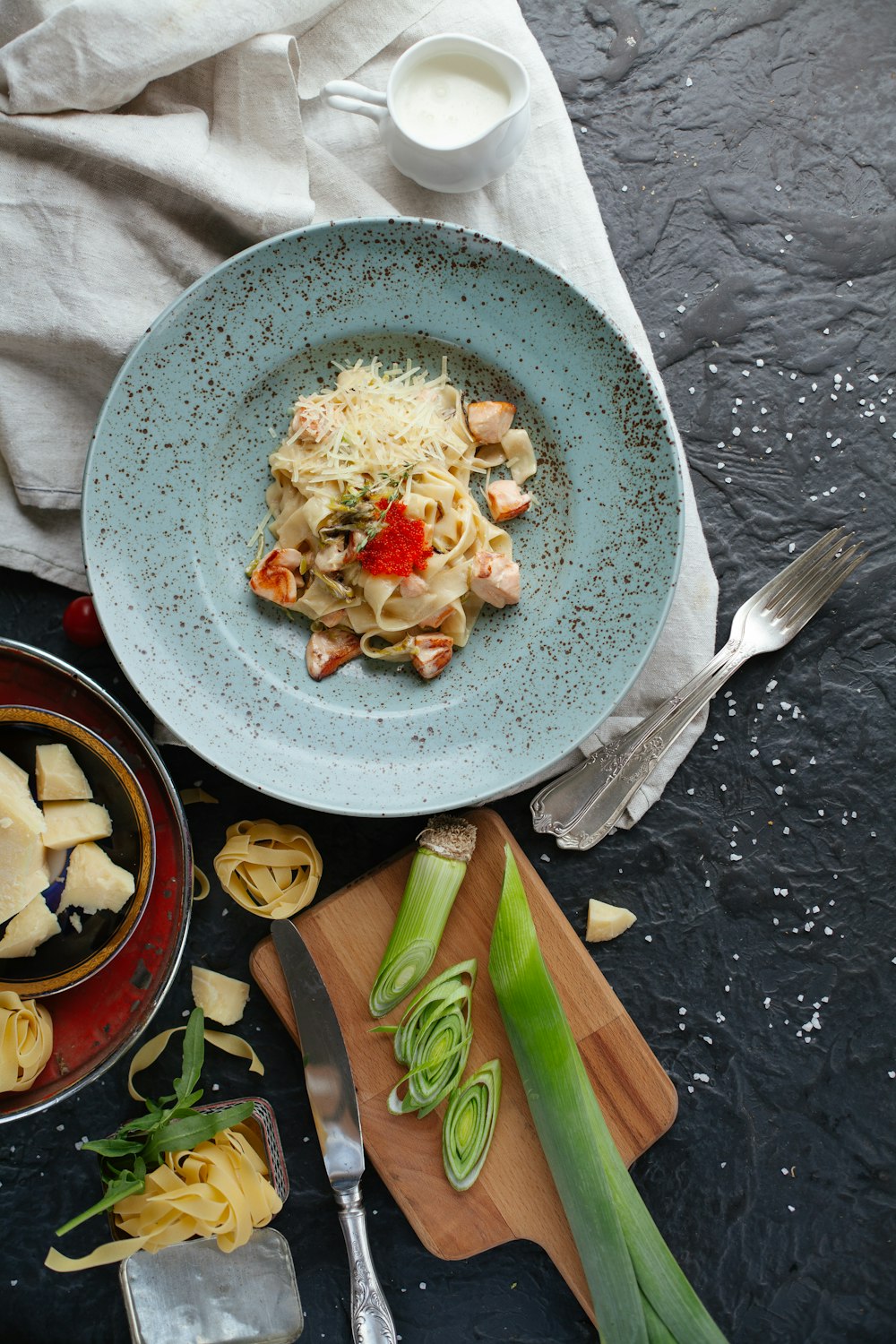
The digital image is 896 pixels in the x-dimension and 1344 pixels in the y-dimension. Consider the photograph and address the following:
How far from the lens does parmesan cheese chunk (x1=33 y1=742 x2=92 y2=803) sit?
3123 mm

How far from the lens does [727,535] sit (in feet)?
12.3

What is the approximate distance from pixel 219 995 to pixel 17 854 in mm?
1037

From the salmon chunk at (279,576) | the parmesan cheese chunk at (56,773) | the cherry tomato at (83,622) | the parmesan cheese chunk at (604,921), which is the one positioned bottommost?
the parmesan cheese chunk at (604,921)

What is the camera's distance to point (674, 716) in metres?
3.56

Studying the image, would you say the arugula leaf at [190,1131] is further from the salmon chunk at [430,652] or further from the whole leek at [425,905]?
the salmon chunk at [430,652]

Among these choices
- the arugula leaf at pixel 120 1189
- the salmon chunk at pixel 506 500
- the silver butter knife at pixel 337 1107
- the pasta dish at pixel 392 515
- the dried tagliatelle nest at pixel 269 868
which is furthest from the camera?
the dried tagliatelle nest at pixel 269 868

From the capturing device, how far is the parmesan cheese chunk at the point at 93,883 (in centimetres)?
310

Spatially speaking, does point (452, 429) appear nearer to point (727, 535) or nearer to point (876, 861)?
point (727, 535)

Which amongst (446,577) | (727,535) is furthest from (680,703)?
(446,577)

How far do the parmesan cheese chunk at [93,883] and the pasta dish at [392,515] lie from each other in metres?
0.97

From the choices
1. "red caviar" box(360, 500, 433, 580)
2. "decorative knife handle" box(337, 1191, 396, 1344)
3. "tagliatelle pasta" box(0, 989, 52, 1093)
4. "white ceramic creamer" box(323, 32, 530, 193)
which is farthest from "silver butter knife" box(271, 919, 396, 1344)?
"white ceramic creamer" box(323, 32, 530, 193)

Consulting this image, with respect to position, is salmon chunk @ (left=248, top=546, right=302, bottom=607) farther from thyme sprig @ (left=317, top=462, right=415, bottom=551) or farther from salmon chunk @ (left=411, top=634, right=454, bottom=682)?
salmon chunk @ (left=411, top=634, right=454, bottom=682)

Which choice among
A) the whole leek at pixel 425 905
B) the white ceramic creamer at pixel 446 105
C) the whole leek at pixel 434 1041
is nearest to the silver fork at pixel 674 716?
the whole leek at pixel 425 905

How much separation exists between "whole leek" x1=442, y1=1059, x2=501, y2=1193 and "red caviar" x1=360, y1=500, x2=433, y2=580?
6.31 ft
